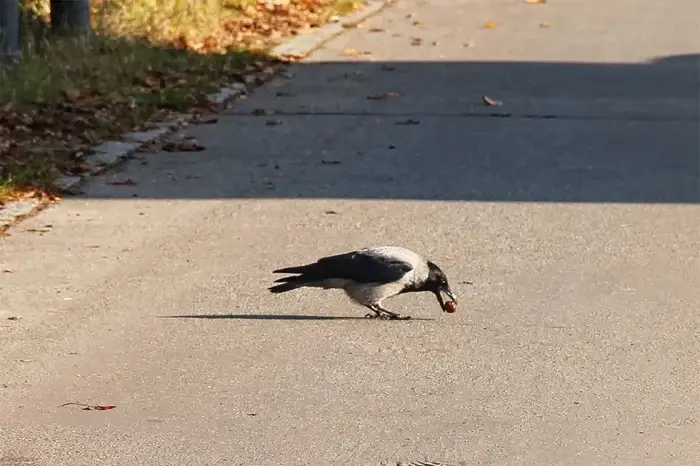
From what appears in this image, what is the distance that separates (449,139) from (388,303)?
13.2ft

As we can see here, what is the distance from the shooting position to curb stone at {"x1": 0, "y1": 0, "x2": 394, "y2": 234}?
30.0ft

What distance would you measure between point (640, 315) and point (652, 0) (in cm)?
1402

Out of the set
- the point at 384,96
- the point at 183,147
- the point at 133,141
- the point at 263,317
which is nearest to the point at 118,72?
the point at 133,141

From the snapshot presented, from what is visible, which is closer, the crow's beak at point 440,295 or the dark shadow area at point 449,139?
the crow's beak at point 440,295

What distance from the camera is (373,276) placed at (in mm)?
6809

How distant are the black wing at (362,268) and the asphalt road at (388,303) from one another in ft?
0.83

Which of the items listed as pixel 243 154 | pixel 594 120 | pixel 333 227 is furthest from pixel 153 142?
pixel 594 120

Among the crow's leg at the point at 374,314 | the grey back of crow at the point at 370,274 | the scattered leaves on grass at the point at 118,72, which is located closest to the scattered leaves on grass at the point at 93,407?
the grey back of crow at the point at 370,274

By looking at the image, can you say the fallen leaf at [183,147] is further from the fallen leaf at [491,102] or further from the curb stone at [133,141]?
the fallen leaf at [491,102]

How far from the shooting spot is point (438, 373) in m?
6.26

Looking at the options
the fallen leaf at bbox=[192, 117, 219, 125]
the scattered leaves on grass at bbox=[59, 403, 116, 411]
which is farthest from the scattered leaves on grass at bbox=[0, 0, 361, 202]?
the scattered leaves on grass at bbox=[59, 403, 116, 411]

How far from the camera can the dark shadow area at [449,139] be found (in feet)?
32.6

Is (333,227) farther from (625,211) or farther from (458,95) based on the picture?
(458,95)

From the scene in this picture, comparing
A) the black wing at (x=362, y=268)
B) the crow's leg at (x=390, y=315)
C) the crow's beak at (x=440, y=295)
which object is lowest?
the crow's leg at (x=390, y=315)
